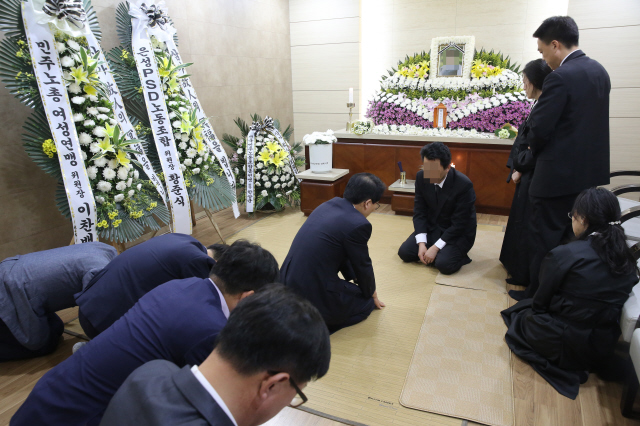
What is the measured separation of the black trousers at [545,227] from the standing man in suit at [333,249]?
1.25 m

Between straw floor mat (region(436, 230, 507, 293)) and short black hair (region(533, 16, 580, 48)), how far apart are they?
1723mm

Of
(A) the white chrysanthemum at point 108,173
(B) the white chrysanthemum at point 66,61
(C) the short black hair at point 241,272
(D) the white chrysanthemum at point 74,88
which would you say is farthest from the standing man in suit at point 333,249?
(B) the white chrysanthemum at point 66,61

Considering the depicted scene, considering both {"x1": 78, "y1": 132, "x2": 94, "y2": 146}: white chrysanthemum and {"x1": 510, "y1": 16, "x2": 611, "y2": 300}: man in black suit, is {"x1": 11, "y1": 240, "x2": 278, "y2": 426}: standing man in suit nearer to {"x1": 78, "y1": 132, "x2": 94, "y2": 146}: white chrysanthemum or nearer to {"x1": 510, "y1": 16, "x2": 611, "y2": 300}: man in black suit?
{"x1": 78, "y1": 132, "x2": 94, "y2": 146}: white chrysanthemum

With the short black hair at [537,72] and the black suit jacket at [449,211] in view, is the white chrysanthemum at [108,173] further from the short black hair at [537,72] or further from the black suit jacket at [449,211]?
the short black hair at [537,72]

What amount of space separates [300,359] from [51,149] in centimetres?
277

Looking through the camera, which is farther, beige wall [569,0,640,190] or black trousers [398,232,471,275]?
beige wall [569,0,640,190]

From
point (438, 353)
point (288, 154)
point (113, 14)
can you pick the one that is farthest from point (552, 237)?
point (113, 14)

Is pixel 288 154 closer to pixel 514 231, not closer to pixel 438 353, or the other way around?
pixel 514 231

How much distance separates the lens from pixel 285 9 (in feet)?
21.0

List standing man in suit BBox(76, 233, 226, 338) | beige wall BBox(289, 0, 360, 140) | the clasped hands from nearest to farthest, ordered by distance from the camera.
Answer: standing man in suit BBox(76, 233, 226, 338) → the clasped hands → beige wall BBox(289, 0, 360, 140)

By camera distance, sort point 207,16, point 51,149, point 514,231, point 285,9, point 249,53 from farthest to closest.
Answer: point 285,9, point 249,53, point 207,16, point 514,231, point 51,149

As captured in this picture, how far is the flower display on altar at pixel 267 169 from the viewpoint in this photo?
194 inches

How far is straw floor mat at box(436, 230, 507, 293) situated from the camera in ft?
10.6

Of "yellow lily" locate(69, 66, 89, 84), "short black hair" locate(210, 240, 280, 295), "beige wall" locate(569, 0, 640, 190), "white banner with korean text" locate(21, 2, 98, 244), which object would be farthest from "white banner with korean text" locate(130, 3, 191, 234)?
"beige wall" locate(569, 0, 640, 190)
